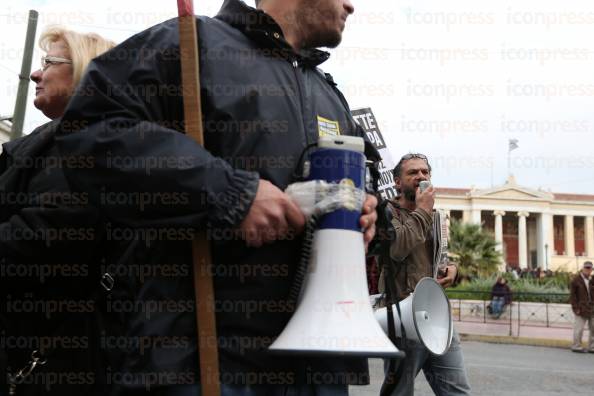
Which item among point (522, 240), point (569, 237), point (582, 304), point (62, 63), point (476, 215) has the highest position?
point (476, 215)

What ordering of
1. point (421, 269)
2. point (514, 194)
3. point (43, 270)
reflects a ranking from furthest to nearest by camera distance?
point (514, 194) < point (421, 269) < point (43, 270)

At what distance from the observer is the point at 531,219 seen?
92500mm

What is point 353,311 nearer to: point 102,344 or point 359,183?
point 359,183

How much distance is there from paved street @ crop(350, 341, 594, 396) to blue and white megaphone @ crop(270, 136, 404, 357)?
5130 millimetres

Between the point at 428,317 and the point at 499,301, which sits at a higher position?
the point at 428,317

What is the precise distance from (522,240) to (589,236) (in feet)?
36.5

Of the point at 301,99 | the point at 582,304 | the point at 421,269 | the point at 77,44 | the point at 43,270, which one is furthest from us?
the point at 582,304

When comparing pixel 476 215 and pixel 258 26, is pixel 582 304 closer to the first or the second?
pixel 258 26

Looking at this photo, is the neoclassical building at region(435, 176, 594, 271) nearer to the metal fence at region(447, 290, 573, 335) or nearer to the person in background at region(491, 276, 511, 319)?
the metal fence at region(447, 290, 573, 335)

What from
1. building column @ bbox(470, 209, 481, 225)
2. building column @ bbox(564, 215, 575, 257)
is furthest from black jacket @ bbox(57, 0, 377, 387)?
building column @ bbox(564, 215, 575, 257)

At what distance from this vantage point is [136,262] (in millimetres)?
1665

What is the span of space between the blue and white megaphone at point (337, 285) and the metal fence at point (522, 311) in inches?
810

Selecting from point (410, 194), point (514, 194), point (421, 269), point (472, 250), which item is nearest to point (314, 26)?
point (421, 269)

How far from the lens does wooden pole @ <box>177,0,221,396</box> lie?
4.97ft
